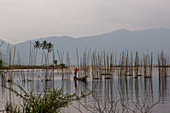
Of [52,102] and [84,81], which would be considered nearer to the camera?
[52,102]

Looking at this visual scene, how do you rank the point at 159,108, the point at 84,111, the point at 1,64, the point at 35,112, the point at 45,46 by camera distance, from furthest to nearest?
the point at 45,46, the point at 159,108, the point at 84,111, the point at 1,64, the point at 35,112

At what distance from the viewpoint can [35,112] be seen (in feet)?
16.5

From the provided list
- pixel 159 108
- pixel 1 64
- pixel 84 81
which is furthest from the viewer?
pixel 84 81

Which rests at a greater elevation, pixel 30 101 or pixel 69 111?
pixel 30 101

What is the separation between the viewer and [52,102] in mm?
5098

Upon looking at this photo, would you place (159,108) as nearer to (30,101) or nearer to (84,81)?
(30,101)

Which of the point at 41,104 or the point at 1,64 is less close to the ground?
the point at 1,64

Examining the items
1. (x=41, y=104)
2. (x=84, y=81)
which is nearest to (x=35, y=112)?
(x=41, y=104)

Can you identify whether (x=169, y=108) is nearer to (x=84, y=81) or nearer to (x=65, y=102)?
(x=65, y=102)

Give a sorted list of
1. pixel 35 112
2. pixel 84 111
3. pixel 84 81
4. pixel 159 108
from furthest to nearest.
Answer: pixel 84 81 → pixel 159 108 → pixel 84 111 → pixel 35 112

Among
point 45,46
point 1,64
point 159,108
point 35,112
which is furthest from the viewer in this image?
point 45,46

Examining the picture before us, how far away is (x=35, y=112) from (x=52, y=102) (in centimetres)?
38

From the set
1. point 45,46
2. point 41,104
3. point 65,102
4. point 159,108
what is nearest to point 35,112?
point 41,104

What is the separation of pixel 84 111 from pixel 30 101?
4.61 meters
